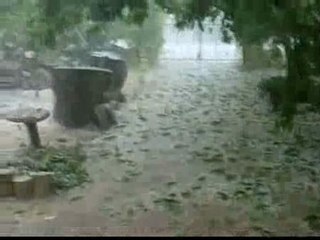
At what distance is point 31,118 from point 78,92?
128mm

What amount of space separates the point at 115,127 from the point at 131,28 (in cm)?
24

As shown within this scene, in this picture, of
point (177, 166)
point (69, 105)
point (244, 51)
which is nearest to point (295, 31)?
point (244, 51)

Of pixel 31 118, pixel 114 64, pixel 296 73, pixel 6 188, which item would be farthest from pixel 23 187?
pixel 296 73

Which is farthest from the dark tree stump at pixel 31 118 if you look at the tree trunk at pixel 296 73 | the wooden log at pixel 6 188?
the tree trunk at pixel 296 73

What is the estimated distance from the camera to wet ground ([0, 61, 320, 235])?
2186 millimetres

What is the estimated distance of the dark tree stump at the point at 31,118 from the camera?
2.17m

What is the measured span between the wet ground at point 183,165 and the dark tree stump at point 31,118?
29mm

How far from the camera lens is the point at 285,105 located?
86.0 inches

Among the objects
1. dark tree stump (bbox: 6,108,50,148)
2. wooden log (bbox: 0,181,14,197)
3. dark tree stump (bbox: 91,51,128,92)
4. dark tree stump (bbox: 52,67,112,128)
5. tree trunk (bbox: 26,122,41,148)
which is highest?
dark tree stump (bbox: 91,51,128,92)

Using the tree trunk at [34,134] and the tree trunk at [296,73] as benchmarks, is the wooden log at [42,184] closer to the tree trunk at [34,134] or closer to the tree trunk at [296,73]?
the tree trunk at [34,134]

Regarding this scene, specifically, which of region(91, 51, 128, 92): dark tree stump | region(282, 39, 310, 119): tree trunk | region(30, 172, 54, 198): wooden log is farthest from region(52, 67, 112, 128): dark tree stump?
region(282, 39, 310, 119): tree trunk

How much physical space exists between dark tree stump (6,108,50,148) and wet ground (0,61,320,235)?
29 millimetres

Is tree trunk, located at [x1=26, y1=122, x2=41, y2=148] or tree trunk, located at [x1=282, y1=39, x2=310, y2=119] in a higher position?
tree trunk, located at [x1=282, y1=39, x2=310, y2=119]

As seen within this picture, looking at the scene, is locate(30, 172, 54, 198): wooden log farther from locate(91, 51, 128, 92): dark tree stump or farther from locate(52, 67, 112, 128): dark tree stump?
locate(91, 51, 128, 92): dark tree stump
